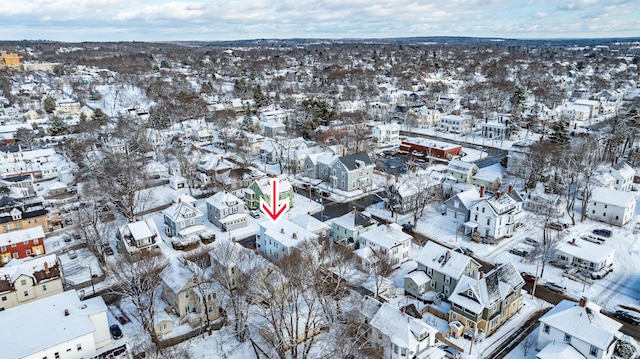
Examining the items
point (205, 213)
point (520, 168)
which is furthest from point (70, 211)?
point (520, 168)

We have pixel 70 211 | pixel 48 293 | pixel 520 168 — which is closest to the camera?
pixel 48 293

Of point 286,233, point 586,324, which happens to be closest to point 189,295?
point 286,233

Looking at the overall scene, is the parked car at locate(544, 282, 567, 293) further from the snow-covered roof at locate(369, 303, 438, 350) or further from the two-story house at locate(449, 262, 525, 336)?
the snow-covered roof at locate(369, 303, 438, 350)

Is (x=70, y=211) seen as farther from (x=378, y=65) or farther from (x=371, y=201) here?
(x=378, y=65)

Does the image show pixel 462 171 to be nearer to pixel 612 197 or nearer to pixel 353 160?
pixel 353 160

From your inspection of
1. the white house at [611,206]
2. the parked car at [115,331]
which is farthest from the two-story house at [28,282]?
the white house at [611,206]
